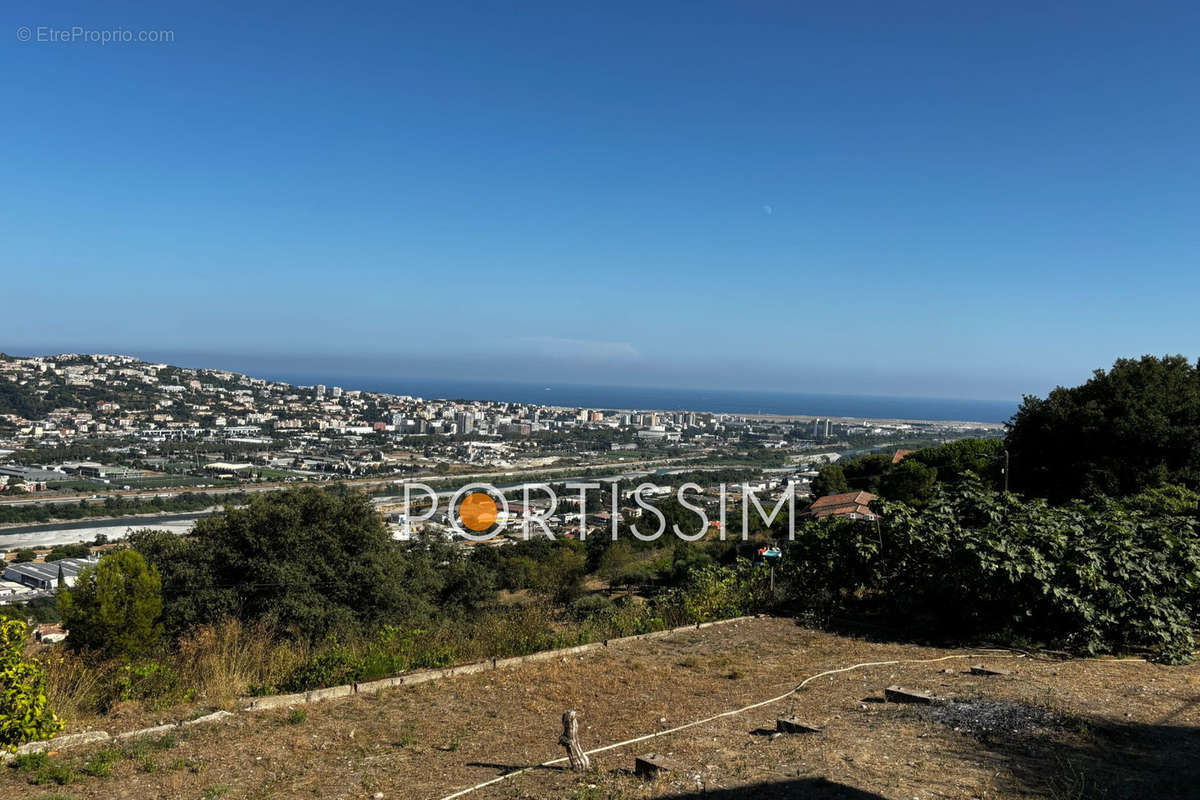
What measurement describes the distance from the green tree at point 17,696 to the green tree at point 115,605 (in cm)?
578

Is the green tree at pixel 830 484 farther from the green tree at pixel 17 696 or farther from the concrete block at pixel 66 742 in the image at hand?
the green tree at pixel 17 696

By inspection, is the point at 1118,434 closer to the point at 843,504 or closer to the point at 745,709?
the point at 843,504

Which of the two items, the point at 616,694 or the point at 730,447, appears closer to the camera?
the point at 616,694

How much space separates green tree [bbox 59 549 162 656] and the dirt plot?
5255mm

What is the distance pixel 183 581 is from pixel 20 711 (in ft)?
27.4

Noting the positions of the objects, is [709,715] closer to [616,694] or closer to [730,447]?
[616,694]

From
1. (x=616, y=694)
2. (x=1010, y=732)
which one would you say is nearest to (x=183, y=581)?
(x=616, y=694)

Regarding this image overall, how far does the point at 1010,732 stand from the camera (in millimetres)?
4023

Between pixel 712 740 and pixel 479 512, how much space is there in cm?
2459

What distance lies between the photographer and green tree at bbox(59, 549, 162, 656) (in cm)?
845

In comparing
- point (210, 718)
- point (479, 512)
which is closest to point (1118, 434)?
point (210, 718)

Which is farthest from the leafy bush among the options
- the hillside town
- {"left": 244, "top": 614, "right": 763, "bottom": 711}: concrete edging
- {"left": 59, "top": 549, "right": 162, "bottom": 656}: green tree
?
the hillside town

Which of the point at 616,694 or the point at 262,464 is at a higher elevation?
the point at 616,694

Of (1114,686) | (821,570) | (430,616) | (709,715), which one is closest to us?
(709,715)
